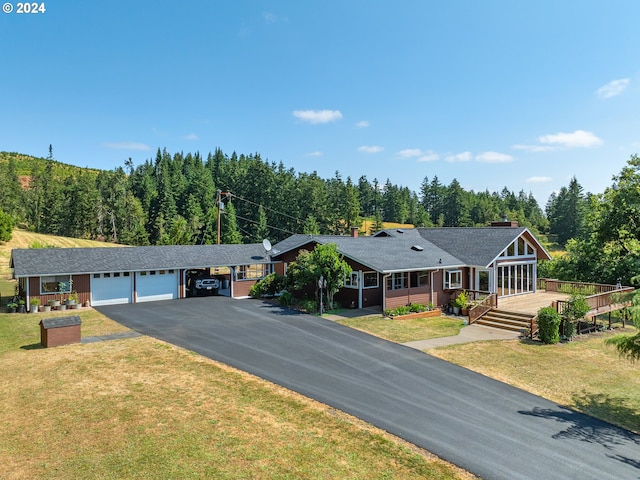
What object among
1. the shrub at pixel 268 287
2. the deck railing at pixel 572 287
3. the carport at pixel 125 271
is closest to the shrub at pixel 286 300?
the shrub at pixel 268 287

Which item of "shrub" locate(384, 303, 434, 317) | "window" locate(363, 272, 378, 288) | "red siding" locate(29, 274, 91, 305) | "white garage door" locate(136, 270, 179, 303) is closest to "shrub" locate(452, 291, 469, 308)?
"shrub" locate(384, 303, 434, 317)

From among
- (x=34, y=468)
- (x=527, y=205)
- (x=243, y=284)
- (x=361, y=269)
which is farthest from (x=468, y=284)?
(x=527, y=205)

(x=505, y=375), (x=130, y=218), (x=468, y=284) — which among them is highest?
(x=130, y=218)

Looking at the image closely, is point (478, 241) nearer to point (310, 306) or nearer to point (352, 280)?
point (352, 280)

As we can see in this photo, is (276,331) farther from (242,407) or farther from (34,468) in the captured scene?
(34,468)

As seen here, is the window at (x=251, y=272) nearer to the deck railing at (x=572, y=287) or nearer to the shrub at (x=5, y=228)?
the deck railing at (x=572, y=287)

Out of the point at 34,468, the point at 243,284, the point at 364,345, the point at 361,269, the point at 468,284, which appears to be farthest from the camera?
the point at 243,284

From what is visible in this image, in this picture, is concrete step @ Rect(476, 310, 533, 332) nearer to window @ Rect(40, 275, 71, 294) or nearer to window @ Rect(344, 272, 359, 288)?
window @ Rect(344, 272, 359, 288)
